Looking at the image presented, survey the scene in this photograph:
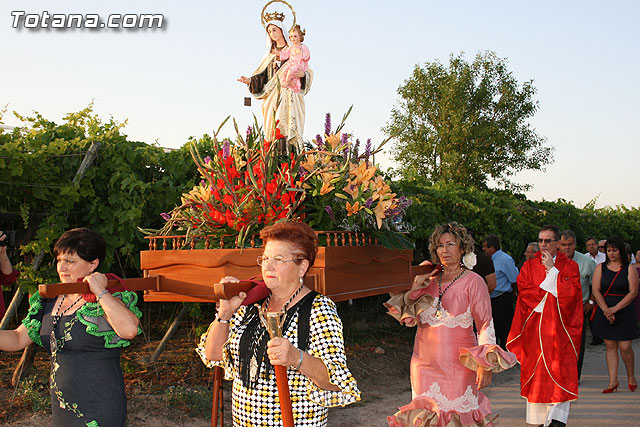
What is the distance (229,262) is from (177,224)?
2.71 ft

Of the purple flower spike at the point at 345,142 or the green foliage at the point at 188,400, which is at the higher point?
the purple flower spike at the point at 345,142

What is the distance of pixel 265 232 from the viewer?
2.69 metres

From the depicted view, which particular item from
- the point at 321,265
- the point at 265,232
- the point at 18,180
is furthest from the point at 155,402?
the point at 265,232

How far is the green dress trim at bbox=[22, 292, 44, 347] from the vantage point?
3.08 meters

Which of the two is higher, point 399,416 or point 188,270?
point 188,270

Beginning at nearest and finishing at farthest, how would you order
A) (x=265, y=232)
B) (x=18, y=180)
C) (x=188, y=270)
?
(x=265, y=232), (x=188, y=270), (x=18, y=180)

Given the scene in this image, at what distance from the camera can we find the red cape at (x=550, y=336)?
578 cm

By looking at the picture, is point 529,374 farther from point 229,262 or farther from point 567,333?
point 229,262

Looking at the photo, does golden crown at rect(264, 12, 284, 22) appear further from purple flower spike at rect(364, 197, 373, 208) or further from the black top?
the black top

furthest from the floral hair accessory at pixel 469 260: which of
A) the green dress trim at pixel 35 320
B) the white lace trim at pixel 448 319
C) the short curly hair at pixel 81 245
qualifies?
the green dress trim at pixel 35 320

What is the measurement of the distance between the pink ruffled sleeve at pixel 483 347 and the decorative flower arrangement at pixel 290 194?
1137mm

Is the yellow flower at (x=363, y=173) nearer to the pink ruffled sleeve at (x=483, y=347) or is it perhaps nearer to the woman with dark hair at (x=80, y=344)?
the woman with dark hair at (x=80, y=344)

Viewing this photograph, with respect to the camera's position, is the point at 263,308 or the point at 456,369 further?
the point at 456,369

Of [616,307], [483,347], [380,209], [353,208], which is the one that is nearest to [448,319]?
[483,347]
